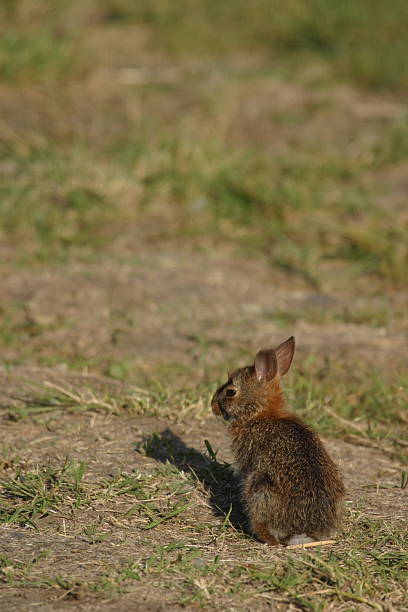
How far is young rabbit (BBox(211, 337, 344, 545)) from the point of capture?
355 cm

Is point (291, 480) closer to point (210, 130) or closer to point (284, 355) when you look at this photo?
point (284, 355)

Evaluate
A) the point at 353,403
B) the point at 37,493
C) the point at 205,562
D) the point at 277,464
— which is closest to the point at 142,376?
the point at 353,403

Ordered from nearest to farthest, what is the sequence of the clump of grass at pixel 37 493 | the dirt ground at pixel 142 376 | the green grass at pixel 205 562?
the green grass at pixel 205 562 → the dirt ground at pixel 142 376 → the clump of grass at pixel 37 493

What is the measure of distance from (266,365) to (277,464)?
497mm

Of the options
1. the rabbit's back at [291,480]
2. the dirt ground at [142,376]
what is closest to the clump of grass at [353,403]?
the dirt ground at [142,376]

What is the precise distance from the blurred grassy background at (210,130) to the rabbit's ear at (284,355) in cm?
267

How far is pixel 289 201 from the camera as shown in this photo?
295 inches

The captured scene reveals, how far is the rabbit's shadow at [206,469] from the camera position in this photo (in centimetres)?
388

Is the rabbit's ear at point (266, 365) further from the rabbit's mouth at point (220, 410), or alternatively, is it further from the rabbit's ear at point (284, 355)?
the rabbit's mouth at point (220, 410)

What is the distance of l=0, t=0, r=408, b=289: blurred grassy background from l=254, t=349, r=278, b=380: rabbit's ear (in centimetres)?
273

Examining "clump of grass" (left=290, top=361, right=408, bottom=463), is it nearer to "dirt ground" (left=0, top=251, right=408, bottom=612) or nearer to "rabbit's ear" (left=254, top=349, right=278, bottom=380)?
"dirt ground" (left=0, top=251, right=408, bottom=612)

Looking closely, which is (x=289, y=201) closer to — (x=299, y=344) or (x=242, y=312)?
(x=242, y=312)

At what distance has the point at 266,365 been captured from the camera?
13.2 feet

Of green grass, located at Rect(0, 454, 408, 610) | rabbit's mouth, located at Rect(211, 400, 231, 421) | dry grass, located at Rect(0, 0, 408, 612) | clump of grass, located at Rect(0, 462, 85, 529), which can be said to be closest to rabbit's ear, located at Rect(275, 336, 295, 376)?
rabbit's mouth, located at Rect(211, 400, 231, 421)
